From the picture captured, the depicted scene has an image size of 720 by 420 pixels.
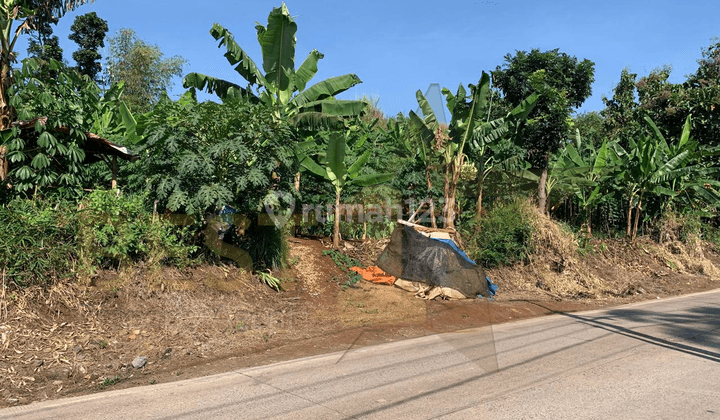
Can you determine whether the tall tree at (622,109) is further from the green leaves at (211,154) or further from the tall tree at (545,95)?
the green leaves at (211,154)

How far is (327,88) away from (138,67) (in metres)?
21.7

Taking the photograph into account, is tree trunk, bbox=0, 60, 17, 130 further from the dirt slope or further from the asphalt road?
the asphalt road

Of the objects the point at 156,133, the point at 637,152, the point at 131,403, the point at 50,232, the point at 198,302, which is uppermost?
the point at 637,152

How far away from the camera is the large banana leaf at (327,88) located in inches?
520

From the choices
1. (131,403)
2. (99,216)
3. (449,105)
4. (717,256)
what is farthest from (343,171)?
(717,256)

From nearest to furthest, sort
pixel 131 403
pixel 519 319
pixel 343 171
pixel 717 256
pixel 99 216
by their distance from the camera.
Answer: pixel 131 403 < pixel 99 216 < pixel 519 319 < pixel 343 171 < pixel 717 256

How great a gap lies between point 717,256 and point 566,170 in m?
7.80

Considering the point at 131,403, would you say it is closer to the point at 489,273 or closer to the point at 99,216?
the point at 99,216

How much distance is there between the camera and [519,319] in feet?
37.3

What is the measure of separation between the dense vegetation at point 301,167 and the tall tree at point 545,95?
0.22ft

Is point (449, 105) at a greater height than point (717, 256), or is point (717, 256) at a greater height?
point (449, 105)

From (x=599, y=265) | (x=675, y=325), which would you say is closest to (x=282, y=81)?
(x=675, y=325)

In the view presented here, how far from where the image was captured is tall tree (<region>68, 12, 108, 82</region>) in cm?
2933

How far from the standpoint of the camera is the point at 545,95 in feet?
55.4
